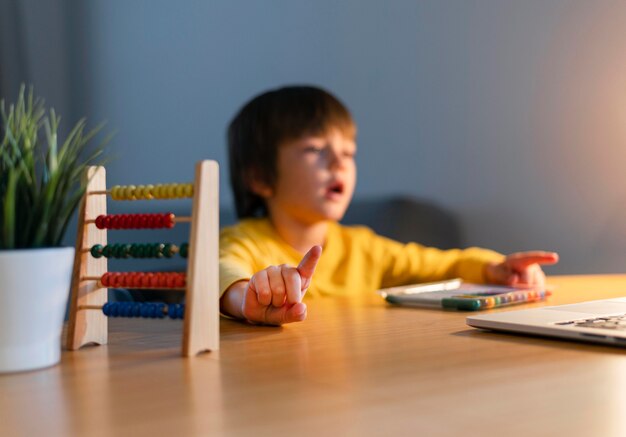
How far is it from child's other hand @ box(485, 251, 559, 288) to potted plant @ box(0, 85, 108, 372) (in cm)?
87

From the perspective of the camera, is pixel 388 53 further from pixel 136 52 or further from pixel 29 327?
pixel 29 327

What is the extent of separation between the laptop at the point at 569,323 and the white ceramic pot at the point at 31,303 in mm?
405

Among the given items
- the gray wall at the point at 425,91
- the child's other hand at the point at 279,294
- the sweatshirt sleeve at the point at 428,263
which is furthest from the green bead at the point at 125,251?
the gray wall at the point at 425,91

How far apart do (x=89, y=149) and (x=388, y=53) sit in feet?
3.74

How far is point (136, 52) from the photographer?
2576mm

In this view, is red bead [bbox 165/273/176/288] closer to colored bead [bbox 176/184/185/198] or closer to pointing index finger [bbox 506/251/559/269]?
colored bead [bbox 176/184/185/198]

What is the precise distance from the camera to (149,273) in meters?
0.67

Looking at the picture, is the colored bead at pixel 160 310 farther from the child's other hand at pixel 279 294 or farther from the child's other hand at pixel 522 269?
the child's other hand at pixel 522 269

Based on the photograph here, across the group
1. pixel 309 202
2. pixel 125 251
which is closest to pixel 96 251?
pixel 125 251

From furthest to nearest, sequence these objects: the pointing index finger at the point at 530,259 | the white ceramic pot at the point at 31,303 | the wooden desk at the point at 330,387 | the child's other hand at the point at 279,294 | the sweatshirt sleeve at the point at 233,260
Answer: the pointing index finger at the point at 530,259
the sweatshirt sleeve at the point at 233,260
the child's other hand at the point at 279,294
the white ceramic pot at the point at 31,303
the wooden desk at the point at 330,387

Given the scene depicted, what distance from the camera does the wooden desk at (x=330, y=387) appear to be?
40cm

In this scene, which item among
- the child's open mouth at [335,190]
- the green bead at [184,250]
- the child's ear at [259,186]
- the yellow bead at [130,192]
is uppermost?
the child's ear at [259,186]

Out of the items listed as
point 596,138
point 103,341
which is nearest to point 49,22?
point 596,138

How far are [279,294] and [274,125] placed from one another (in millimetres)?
957
